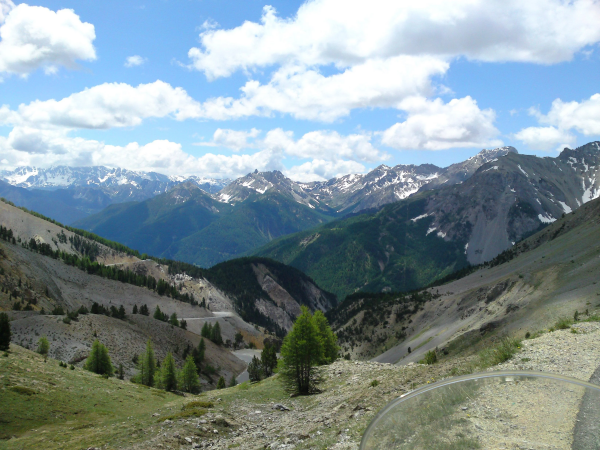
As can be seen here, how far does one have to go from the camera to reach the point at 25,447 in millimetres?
23547

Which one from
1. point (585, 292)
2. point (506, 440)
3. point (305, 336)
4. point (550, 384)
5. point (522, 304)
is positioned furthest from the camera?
point (522, 304)

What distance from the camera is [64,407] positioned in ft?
107

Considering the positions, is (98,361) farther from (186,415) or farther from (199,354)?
(199,354)

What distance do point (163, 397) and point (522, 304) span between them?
65.1 m

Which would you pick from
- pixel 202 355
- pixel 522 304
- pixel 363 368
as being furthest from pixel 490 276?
pixel 363 368

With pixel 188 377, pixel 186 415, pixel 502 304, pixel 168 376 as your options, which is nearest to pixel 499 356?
pixel 186 415

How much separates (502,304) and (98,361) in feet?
264

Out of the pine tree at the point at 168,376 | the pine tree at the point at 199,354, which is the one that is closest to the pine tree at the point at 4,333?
the pine tree at the point at 168,376

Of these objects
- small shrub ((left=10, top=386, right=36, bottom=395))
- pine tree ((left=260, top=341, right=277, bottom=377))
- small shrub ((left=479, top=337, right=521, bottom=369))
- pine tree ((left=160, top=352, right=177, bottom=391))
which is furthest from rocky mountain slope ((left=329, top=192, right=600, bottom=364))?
pine tree ((left=160, top=352, right=177, bottom=391))

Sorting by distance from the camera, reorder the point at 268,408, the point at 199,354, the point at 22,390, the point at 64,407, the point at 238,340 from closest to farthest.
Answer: the point at 22,390 < the point at 64,407 < the point at 268,408 < the point at 199,354 < the point at 238,340

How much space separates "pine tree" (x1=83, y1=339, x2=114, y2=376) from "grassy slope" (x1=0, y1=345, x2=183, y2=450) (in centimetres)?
1465

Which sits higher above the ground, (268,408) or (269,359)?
(268,408)

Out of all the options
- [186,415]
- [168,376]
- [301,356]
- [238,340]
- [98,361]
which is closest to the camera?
[186,415]

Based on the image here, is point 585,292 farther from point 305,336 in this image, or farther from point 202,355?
point 202,355
